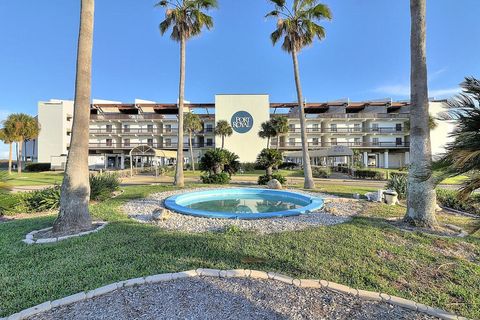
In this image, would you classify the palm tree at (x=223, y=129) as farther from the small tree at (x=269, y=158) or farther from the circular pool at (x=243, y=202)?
the circular pool at (x=243, y=202)

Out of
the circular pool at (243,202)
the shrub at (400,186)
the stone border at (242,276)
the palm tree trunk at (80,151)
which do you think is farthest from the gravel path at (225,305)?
the shrub at (400,186)

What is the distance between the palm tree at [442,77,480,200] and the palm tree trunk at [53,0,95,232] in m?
6.52

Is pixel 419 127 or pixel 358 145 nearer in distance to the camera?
pixel 419 127

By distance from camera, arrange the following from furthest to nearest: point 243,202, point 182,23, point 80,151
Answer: point 182,23
point 243,202
point 80,151

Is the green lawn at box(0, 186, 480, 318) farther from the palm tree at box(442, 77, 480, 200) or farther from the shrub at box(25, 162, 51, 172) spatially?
the shrub at box(25, 162, 51, 172)

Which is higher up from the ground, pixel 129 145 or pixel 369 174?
pixel 129 145

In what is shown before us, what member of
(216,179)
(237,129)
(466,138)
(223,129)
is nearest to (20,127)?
(223,129)

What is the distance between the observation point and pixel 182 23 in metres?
14.8

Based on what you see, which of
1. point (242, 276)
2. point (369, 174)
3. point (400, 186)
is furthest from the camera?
point (369, 174)

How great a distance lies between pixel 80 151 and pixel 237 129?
35.2 metres

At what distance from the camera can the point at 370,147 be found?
41250mm

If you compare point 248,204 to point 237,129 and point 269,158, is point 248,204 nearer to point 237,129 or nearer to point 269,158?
point 269,158

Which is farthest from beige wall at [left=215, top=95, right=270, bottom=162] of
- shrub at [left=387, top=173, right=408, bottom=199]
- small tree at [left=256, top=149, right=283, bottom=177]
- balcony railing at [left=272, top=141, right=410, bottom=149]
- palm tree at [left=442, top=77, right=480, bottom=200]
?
palm tree at [left=442, top=77, right=480, bottom=200]

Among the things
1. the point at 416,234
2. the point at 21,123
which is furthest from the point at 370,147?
the point at 21,123
